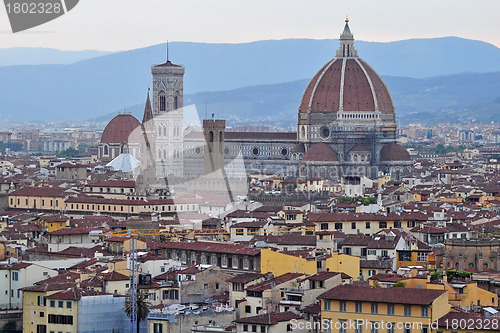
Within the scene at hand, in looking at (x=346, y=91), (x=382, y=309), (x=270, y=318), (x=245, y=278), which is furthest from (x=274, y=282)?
(x=346, y=91)

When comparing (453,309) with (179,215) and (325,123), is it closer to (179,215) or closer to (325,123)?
(179,215)

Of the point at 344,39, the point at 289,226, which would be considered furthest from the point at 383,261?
the point at 344,39

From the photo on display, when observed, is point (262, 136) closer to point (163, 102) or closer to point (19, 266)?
point (163, 102)

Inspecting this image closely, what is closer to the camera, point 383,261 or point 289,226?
point 383,261

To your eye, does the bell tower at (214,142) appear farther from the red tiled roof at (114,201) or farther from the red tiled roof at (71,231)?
the red tiled roof at (71,231)

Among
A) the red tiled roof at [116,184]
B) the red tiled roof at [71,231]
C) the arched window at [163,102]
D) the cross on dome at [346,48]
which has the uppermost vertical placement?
the cross on dome at [346,48]

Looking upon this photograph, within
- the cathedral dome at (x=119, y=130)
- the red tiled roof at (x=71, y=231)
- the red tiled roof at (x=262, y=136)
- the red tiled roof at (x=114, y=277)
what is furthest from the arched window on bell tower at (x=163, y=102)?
the red tiled roof at (x=114, y=277)
